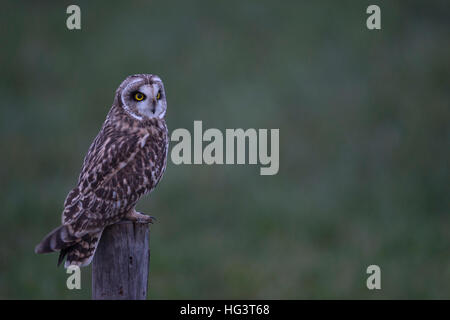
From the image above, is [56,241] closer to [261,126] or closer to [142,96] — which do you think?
[142,96]

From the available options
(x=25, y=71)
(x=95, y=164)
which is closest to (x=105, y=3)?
(x=25, y=71)

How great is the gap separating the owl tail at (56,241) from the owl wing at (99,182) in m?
0.06

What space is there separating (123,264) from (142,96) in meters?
1.48

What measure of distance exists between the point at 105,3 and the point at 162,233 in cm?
1184

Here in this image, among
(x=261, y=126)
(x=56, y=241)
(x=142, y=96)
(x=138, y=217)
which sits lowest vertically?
(x=56, y=241)

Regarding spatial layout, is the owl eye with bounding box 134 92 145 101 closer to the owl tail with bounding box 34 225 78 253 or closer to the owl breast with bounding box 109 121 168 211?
the owl breast with bounding box 109 121 168 211

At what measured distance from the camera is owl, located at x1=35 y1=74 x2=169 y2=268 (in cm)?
395

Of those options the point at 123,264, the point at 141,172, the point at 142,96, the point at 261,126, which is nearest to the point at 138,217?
the point at 141,172

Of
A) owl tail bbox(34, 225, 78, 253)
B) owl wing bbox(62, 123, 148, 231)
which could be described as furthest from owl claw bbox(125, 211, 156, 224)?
owl tail bbox(34, 225, 78, 253)

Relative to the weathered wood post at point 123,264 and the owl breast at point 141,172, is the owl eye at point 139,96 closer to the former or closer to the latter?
the owl breast at point 141,172

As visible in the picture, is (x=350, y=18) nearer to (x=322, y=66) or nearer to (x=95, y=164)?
(x=322, y=66)

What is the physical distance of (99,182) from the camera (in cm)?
433

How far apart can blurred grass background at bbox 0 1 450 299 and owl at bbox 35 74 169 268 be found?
5074 mm

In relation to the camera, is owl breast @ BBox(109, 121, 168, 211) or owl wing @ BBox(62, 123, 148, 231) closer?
owl wing @ BBox(62, 123, 148, 231)
